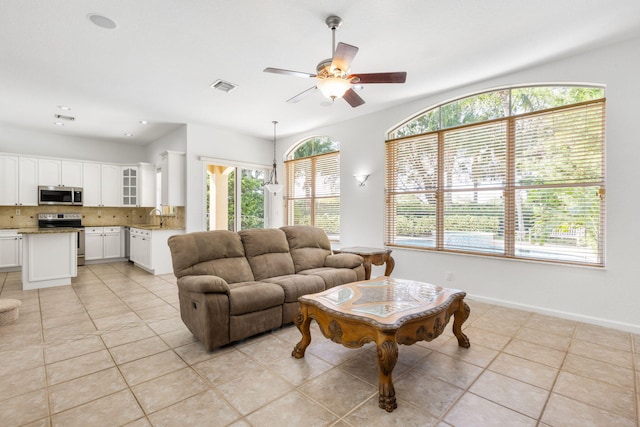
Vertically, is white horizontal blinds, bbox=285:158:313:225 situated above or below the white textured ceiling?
below

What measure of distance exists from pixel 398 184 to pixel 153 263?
475 cm

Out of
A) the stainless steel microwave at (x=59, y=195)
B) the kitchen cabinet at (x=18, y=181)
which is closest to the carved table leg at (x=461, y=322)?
the stainless steel microwave at (x=59, y=195)

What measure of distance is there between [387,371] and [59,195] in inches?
304

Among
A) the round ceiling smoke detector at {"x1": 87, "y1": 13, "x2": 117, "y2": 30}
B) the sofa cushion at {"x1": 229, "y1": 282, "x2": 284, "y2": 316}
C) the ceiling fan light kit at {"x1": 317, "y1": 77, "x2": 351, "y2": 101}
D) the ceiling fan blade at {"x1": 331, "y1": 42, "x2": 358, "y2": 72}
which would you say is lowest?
the sofa cushion at {"x1": 229, "y1": 282, "x2": 284, "y2": 316}

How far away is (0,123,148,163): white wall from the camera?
20.7 ft

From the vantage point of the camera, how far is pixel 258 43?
3127mm

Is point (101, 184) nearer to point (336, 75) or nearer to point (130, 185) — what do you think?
point (130, 185)

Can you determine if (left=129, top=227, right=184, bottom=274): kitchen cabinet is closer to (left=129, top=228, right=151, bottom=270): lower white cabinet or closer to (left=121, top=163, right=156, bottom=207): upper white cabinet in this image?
(left=129, top=228, right=151, bottom=270): lower white cabinet

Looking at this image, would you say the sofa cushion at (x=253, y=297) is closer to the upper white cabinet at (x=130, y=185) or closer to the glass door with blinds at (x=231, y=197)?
the glass door with blinds at (x=231, y=197)

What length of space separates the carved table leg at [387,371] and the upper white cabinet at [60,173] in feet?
25.4

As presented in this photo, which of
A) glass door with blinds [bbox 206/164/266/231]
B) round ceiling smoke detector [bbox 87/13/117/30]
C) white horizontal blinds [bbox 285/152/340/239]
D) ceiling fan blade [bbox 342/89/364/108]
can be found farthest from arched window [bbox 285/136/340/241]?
round ceiling smoke detector [bbox 87/13/117/30]

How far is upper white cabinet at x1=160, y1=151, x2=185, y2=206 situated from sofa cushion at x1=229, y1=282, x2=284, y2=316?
3.59m

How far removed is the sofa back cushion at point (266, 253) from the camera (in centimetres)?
364

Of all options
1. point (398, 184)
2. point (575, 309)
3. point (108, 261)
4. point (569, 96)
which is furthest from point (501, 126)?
point (108, 261)
